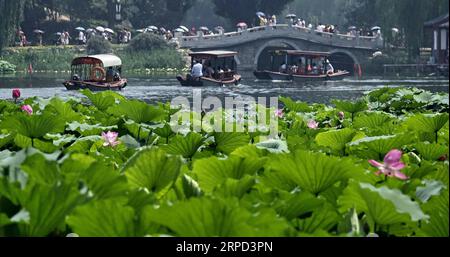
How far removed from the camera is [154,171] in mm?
1707

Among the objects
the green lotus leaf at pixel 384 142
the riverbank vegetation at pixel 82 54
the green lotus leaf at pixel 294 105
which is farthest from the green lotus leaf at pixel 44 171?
the riverbank vegetation at pixel 82 54

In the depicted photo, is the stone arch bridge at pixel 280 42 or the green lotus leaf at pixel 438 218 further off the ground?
the stone arch bridge at pixel 280 42

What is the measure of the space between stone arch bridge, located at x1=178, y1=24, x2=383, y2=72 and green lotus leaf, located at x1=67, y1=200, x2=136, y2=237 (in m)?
51.3

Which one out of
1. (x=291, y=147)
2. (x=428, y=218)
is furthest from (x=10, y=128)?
(x=428, y=218)

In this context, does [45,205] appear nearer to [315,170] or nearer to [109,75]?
[315,170]

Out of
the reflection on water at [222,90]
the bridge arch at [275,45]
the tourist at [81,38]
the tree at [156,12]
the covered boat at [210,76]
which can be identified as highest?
the tree at [156,12]

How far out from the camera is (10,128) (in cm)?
288

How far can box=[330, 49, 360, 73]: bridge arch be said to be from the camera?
55787 millimetres

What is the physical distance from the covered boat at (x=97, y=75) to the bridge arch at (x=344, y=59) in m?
22.3

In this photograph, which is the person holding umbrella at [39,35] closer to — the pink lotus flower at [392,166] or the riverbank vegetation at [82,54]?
the riverbank vegetation at [82,54]

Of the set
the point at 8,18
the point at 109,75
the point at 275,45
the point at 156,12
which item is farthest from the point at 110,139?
the point at 156,12

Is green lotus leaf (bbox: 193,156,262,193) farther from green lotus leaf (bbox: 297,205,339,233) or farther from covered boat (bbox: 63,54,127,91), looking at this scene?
covered boat (bbox: 63,54,127,91)

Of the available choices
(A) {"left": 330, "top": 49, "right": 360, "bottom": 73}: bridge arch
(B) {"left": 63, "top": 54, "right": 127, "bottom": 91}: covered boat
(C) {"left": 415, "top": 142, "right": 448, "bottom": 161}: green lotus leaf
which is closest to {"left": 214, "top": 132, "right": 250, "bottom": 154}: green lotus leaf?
(C) {"left": 415, "top": 142, "right": 448, "bottom": 161}: green lotus leaf

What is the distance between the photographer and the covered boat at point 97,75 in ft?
104
